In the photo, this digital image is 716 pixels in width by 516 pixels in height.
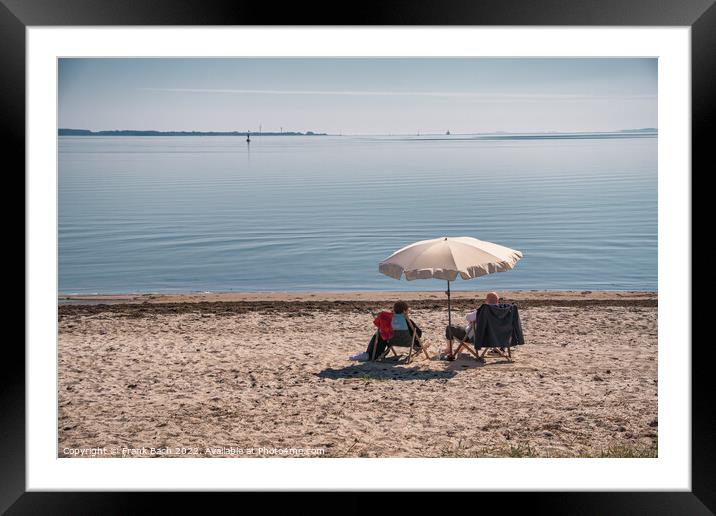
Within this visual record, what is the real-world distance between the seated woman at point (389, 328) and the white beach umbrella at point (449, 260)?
23.0 inches

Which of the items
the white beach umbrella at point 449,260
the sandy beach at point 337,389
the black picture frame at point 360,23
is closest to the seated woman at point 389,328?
the sandy beach at point 337,389

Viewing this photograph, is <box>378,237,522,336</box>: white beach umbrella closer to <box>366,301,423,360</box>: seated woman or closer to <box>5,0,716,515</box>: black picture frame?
<box>366,301,423,360</box>: seated woman

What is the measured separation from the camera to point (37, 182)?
5719mm

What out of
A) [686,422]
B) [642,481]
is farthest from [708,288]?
[642,481]

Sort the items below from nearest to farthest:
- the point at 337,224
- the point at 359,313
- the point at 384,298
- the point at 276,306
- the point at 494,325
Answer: the point at 494,325 → the point at 359,313 → the point at 276,306 → the point at 384,298 → the point at 337,224

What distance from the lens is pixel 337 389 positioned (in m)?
9.30

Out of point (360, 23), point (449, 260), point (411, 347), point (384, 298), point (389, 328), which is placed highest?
point (360, 23)

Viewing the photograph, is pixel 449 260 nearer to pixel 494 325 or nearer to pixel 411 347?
pixel 494 325

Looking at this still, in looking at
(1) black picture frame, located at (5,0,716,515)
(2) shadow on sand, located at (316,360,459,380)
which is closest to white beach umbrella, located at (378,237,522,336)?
(2) shadow on sand, located at (316,360,459,380)

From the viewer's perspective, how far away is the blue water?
2178 centimetres

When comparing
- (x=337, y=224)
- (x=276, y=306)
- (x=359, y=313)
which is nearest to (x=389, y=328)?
(x=359, y=313)

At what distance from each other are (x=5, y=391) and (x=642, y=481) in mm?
4188

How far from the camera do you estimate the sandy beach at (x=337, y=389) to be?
25.5 feet

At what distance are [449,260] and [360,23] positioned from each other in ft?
15.9
